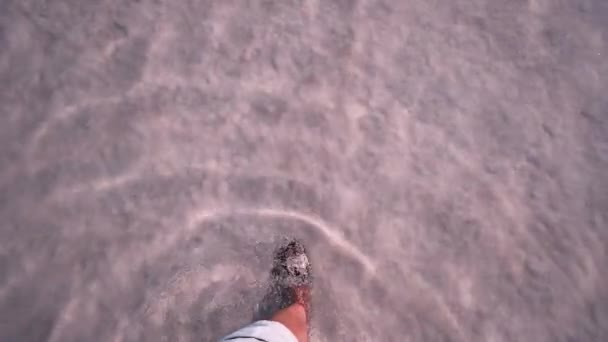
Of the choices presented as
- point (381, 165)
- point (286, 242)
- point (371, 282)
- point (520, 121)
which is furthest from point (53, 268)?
point (520, 121)

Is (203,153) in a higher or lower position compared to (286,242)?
higher

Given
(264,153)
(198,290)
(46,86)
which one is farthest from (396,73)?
(46,86)

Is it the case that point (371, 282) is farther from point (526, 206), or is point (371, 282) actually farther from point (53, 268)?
point (53, 268)

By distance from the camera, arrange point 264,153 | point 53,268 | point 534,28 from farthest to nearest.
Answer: point 534,28, point 264,153, point 53,268

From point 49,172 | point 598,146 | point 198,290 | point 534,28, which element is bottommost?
point 198,290

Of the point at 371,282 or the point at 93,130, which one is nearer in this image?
the point at 371,282

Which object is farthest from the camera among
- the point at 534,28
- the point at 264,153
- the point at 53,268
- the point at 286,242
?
the point at 534,28
